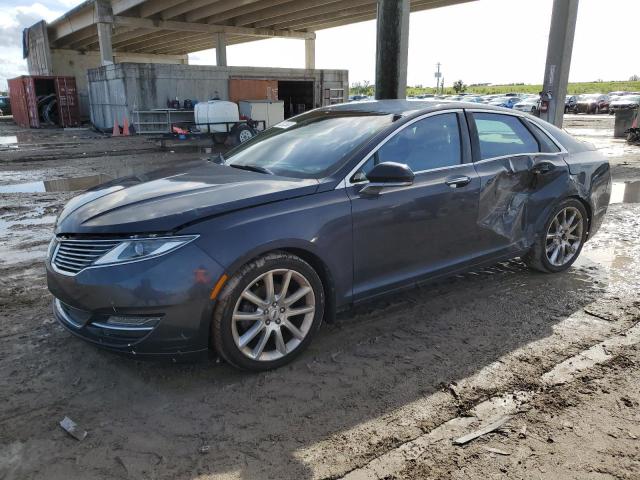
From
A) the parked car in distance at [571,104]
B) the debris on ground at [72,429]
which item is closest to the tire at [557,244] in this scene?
the debris on ground at [72,429]

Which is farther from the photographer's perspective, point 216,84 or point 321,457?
point 216,84

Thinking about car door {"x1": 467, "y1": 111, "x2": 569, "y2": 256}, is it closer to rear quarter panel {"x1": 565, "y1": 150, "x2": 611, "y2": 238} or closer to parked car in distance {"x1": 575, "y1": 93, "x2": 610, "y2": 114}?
rear quarter panel {"x1": 565, "y1": 150, "x2": 611, "y2": 238}

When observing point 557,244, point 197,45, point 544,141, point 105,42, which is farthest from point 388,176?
point 197,45

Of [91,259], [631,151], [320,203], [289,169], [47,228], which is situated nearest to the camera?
[91,259]

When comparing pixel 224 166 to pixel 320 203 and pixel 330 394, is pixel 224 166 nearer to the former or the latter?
pixel 320 203

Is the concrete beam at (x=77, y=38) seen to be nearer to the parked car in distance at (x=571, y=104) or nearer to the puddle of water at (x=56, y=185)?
the puddle of water at (x=56, y=185)

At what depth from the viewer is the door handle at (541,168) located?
178 inches

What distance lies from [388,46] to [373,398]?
6543 millimetres

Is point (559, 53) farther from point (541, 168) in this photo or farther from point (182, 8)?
point (182, 8)

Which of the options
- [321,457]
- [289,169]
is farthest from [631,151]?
[321,457]

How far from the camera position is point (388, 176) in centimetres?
336

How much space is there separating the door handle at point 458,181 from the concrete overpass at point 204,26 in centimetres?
1192

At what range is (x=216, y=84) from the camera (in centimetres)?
2500

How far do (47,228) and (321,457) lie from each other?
5.67m
